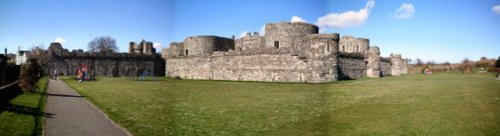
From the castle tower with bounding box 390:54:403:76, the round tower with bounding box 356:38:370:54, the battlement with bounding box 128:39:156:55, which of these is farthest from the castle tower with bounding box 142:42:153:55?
the castle tower with bounding box 390:54:403:76

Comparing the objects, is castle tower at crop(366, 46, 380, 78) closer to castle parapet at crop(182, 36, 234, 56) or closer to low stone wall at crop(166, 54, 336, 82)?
low stone wall at crop(166, 54, 336, 82)

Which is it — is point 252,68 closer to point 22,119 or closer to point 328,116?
point 328,116

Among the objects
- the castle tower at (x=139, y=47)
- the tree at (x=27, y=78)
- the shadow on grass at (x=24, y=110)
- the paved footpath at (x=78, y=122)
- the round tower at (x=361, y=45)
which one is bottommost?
the paved footpath at (x=78, y=122)

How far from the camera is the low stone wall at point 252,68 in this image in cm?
3166

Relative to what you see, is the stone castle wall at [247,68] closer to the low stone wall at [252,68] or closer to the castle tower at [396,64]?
the low stone wall at [252,68]

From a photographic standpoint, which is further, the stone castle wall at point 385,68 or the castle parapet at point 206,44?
the stone castle wall at point 385,68

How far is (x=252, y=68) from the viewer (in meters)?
36.3

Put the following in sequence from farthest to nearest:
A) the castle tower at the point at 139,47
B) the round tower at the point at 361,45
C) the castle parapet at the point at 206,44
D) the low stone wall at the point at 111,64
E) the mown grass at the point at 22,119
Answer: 1. the castle tower at the point at 139,47
2. the round tower at the point at 361,45
3. the low stone wall at the point at 111,64
4. the castle parapet at the point at 206,44
5. the mown grass at the point at 22,119

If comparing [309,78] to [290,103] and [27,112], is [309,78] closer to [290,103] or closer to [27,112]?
[290,103]

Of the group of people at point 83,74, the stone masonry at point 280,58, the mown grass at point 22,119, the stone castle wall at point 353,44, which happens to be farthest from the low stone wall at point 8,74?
the stone castle wall at point 353,44

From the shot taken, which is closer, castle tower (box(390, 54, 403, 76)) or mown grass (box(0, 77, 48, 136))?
mown grass (box(0, 77, 48, 136))

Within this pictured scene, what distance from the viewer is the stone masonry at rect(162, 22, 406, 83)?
30.7 meters

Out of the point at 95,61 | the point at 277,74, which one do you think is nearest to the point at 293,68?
the point at 277,74

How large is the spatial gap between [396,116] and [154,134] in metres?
6.61
